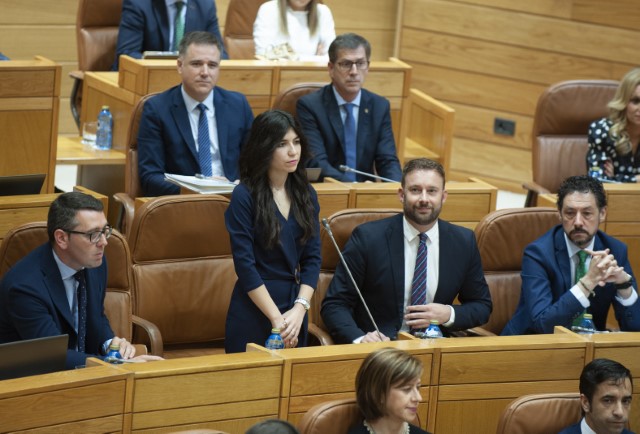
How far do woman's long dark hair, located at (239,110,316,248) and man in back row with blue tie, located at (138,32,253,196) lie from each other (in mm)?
699

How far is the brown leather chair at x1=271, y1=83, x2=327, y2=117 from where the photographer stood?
4.44 metres

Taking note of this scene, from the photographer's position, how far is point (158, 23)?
201 inches

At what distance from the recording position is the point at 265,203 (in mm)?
3236

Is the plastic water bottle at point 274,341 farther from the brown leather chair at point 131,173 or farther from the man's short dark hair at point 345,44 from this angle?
the man's short dark hair at point 345,44

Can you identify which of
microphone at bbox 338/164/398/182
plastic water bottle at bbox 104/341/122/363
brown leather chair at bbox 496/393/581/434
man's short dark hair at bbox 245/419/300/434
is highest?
microphone at bbox 338/164/398/182

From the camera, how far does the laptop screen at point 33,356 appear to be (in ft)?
8.38

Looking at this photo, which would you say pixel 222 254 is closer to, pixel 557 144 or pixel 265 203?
pixel 265 203

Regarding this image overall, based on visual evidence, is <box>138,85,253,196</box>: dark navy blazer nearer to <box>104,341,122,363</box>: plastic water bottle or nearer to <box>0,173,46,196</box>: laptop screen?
<box>0,173,46,196</box>: laptop screen

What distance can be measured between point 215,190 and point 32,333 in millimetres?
992

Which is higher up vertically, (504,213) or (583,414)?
(504,213)

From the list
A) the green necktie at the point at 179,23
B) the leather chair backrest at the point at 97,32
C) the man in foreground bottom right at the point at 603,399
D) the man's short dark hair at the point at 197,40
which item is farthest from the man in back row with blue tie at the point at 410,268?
the leather chair backrest at the point at 97,32

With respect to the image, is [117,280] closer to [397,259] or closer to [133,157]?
[397,259]

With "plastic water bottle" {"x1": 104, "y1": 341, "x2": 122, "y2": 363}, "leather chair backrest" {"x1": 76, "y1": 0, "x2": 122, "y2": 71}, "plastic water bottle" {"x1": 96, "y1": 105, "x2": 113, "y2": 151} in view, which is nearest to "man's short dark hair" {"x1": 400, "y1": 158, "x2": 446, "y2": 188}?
"plastic water bottle" {"x1": 104, "y1": 341, "x2": 122, "y2": 363}

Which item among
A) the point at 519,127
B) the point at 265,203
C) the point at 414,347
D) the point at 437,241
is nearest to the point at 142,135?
the point at 265,203
